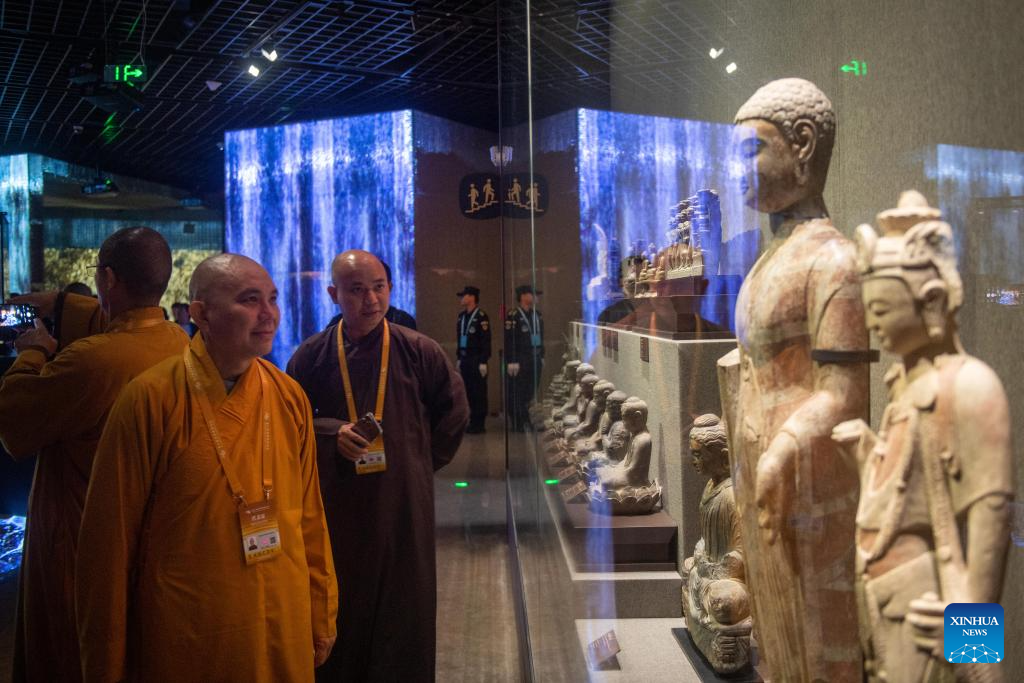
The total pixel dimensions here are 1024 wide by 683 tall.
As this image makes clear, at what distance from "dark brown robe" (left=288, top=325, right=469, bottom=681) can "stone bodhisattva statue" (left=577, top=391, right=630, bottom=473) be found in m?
0.68

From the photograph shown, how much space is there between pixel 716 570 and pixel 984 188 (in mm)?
1904

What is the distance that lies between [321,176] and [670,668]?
9.46 m

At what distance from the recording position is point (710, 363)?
1.94 metres

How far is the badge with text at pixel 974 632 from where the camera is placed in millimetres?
1054

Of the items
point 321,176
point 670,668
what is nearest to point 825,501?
point 670,668

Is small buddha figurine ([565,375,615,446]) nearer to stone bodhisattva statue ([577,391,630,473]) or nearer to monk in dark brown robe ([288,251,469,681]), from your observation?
stone bodhisattva statue ([577,391,630,473])

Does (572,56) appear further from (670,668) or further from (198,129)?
(198,129)

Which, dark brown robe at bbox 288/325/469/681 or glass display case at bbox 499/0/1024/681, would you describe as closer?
glass display case at bbox 499/0/1024/681

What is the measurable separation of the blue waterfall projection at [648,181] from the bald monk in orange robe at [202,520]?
1.08 metres

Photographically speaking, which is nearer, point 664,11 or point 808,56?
point 808,56

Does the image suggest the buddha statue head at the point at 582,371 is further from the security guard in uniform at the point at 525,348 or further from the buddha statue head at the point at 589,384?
the security guard in uniform at the point at 525,348

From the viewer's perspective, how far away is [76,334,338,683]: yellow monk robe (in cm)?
203

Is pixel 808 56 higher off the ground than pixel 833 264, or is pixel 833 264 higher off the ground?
pixel 808 56

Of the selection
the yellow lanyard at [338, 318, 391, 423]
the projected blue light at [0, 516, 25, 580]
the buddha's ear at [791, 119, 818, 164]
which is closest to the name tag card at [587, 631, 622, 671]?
the yellow lanyard at [338, 318, 391, 423]
